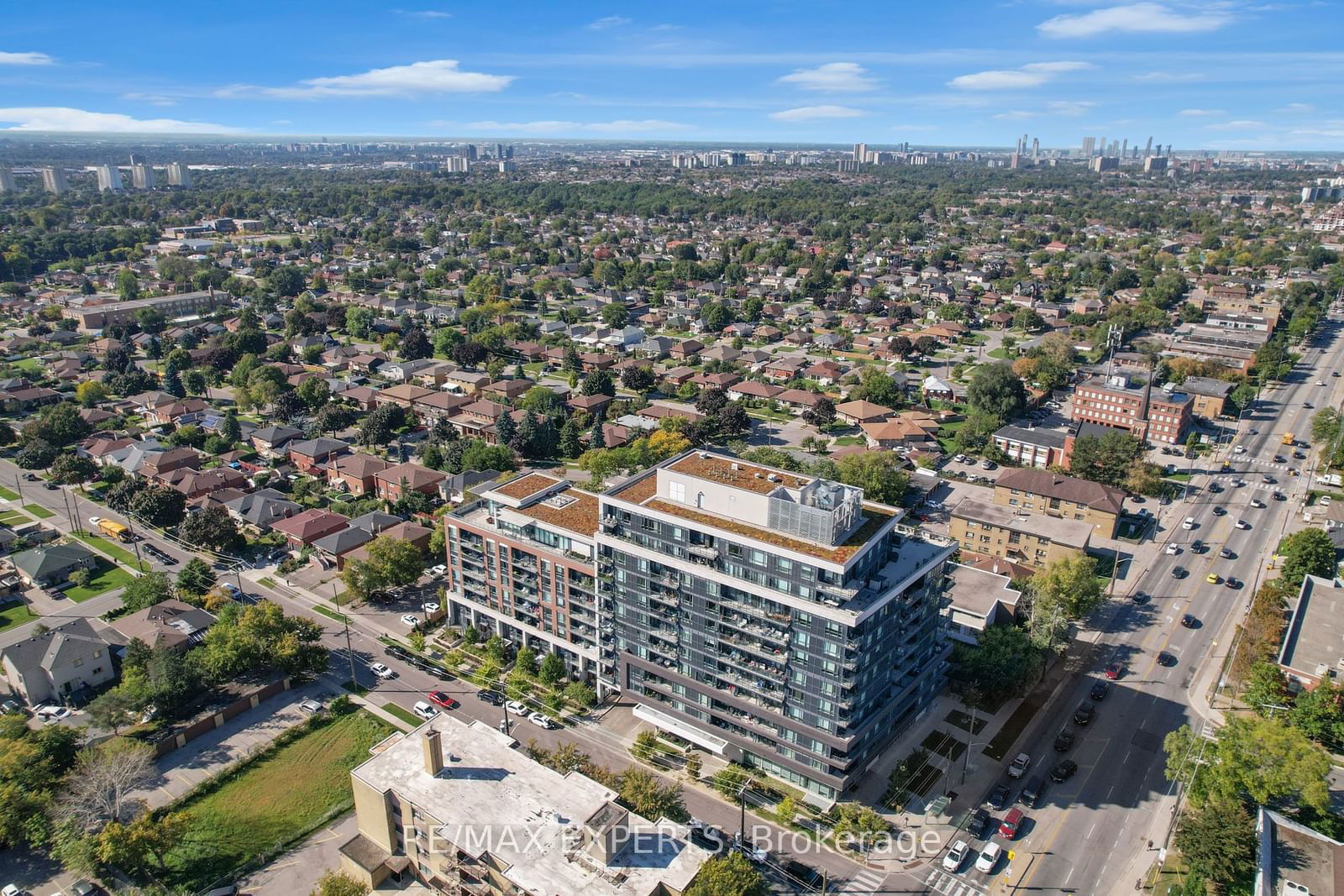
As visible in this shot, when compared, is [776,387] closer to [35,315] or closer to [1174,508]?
[1174,508]

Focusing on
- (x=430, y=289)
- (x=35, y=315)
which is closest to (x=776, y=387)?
(x=430, y=289)

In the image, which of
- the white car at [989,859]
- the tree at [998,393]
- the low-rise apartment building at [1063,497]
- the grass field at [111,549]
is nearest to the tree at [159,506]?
the grass field at [111,549]

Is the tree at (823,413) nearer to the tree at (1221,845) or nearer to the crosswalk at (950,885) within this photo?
the tree at (1221,845)

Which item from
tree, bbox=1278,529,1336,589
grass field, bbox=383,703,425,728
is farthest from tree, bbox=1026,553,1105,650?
grass field, bbox=383,703,425,728

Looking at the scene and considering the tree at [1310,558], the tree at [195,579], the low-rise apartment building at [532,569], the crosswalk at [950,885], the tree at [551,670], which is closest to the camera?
the crosswalk at [950,885]

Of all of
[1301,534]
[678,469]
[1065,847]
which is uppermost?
[678,469]

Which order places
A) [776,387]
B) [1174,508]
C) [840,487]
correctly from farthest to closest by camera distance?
[776,387], [1174,508], [840,487]

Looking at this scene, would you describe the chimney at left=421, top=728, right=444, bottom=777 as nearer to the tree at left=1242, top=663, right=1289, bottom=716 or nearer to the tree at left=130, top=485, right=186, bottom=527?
the tree at left=1242, top=663, right=1289, bottom=716

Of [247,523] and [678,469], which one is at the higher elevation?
[678,469]
